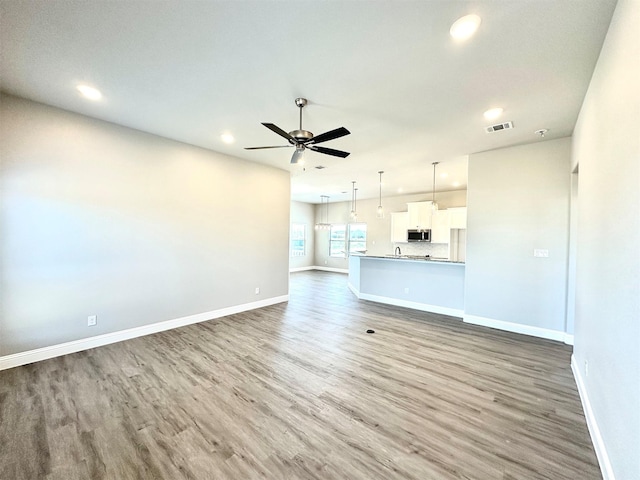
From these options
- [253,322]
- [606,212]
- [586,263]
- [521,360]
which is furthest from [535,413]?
[253,322]

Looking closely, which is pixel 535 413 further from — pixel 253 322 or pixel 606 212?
pixel 253 322

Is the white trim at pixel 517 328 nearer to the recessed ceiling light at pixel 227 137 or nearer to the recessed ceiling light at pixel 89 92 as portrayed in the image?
the recessed ceiling light at pixel 227 137

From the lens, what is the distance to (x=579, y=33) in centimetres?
190

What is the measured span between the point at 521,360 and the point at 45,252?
5.80 metres

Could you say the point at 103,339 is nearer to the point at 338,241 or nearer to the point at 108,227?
the point at 108,227

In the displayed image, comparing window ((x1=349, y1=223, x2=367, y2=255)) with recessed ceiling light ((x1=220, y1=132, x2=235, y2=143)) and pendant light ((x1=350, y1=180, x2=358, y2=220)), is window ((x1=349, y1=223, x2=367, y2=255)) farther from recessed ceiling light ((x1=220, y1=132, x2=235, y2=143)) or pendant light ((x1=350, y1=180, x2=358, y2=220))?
recessed ceiling light ((x1=220, y1=132, x2=235, y2=143))

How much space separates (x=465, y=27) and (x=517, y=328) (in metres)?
4.23

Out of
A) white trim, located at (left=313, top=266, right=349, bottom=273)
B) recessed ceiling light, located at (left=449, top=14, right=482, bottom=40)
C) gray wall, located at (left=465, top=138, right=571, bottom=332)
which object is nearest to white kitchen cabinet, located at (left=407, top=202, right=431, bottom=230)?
white trim, located at (left=313, top=266, right=349, bottom=273)

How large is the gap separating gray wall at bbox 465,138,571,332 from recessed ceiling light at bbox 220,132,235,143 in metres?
4.00

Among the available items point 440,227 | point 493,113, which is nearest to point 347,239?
point 440,227

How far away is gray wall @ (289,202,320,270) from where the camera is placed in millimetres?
11016

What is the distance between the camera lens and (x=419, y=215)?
8398 millimetres

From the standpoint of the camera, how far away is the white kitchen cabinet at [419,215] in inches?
325

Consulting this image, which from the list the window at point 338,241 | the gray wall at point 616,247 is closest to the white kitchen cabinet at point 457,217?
the window at point 338,241
